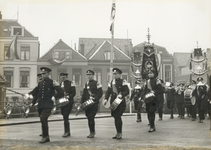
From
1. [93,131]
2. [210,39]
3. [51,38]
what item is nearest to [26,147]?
[93,131]

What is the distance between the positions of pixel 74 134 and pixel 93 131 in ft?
2.39

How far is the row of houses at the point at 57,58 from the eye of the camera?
8430 millimetres

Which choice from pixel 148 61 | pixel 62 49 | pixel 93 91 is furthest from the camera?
pixel 148 61

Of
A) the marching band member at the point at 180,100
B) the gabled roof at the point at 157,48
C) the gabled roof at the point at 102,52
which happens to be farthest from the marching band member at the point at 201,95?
the gabled roof at the point at 102,52

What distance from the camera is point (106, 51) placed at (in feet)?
28.7

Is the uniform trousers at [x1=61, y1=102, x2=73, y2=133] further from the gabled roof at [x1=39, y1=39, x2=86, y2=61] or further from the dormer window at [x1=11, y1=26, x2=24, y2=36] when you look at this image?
the dormer window at [x1=11, y1=26, x2=24, y2=36]

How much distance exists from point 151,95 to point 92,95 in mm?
1641

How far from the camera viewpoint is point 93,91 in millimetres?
7906

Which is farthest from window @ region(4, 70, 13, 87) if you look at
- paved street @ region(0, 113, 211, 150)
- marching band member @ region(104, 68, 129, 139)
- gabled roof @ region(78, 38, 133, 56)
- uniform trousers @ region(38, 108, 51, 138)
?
marching band member @ region(104, 68, 129, 139)

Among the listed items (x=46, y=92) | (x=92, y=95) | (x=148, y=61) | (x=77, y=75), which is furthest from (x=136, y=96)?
(x=46, y=92)

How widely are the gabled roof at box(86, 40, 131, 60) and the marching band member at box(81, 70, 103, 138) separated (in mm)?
997

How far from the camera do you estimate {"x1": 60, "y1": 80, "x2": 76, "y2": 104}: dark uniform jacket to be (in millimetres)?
8234

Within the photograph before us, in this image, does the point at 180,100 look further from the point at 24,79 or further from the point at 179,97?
the point at 24,79

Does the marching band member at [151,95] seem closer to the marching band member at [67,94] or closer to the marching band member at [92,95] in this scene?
the marching band member at [92,95]
